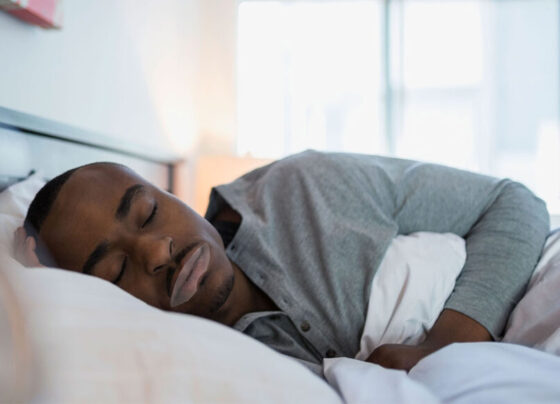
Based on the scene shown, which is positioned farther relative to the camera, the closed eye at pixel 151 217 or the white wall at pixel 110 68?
the white wall at pixel 110 68

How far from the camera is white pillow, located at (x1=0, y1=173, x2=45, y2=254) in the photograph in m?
0.78

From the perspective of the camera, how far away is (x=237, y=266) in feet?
3.24

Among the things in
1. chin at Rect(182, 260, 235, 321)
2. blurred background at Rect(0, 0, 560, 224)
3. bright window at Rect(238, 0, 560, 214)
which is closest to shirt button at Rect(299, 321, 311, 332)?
chin at Rect(182, 260, 235, 321)

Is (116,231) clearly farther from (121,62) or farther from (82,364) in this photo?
(121,62)

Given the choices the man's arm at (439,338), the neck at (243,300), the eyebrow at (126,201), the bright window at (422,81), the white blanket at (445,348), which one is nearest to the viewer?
the white blanket at (445,348)

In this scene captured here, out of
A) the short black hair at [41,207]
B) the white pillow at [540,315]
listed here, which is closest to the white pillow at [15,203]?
the short black hair at [41,207]

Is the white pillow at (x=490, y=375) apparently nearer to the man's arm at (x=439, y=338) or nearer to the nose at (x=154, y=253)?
the man's arm at (x=439, y=338)

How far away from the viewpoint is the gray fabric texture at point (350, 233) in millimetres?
872

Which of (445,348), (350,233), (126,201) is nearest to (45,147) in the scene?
(126,201)

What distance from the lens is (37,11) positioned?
1.05 meters

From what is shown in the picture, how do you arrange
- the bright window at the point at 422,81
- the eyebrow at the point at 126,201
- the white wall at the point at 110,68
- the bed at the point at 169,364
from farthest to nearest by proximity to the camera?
the bright window at the point at 422,81 < the white wall at the point at 110,68 < the eyebrow at the point at 126,201 < the bed at the point at 169,364

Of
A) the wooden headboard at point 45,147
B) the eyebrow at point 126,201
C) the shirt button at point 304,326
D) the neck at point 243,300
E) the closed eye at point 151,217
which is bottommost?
the shirt button at point 304,326

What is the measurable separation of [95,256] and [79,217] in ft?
0.21

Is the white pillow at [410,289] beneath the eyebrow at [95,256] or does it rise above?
beneath
